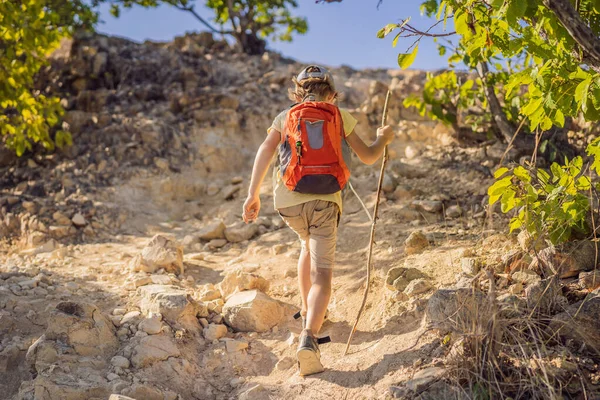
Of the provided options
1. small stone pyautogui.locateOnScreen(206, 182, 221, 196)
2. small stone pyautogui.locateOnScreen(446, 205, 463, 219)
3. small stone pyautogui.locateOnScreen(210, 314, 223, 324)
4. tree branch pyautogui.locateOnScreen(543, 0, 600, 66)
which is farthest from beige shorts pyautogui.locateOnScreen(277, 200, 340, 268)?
small stone pyautogui.locateOnScreen(206, 182, 221, 196)

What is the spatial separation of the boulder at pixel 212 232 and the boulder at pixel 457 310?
2.59 metres

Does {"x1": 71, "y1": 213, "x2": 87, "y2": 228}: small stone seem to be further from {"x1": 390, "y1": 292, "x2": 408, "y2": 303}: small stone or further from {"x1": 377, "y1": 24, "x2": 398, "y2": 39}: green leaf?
{"x1": 377, "y1": 24, "x2": 398, "y2": 39}: green leaf

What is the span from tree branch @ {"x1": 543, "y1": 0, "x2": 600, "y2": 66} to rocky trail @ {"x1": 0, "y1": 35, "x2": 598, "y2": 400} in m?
1.21

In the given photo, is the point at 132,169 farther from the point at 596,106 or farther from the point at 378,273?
the point at 596,106

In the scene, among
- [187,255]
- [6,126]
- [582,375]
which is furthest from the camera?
[6,126]

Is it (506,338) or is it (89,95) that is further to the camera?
(89,95)

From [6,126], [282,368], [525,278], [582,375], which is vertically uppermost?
[6,126]

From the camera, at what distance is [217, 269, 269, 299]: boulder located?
12.3 ft

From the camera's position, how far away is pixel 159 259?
4184mm

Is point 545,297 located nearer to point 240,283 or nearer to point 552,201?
point 552,201

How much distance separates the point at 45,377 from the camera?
8.79 ft

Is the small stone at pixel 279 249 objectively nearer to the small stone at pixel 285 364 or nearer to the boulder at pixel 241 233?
the boulder at pixel 241 233

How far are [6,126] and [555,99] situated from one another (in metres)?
5.49

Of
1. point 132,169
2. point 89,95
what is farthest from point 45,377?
point 89,95
